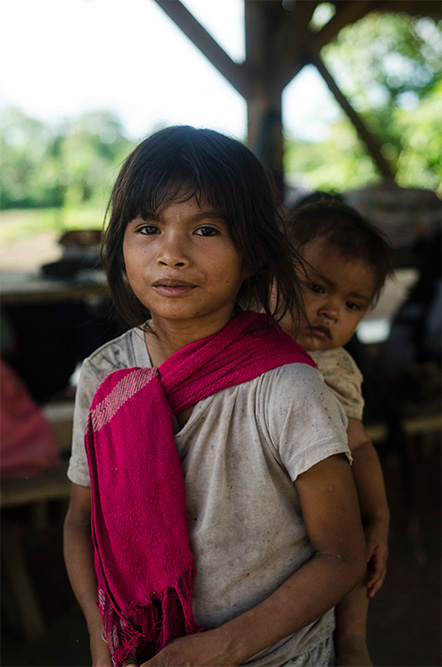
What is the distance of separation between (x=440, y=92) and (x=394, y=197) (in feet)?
23.9

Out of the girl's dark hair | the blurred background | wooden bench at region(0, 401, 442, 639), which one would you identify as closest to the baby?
the girl's dark hair

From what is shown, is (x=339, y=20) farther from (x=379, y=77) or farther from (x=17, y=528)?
(x=379, y=77)

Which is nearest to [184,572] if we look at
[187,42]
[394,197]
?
[394,197]

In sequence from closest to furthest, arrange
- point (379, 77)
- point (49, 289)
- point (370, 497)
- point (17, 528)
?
point (370, 497)
point (17, 528)
point (49, 289)
point (379, 77)

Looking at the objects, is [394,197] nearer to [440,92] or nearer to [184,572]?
[184,572]

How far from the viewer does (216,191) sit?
0.88 meters

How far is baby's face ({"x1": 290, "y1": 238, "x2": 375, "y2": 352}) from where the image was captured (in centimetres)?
109

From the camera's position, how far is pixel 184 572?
883 mm

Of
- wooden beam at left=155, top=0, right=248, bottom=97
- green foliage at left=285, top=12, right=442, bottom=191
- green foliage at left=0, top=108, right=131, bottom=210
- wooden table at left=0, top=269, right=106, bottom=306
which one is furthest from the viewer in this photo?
green foliage at left=0, top=108, right=131, bottom=210

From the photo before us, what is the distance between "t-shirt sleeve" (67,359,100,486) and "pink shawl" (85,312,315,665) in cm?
9

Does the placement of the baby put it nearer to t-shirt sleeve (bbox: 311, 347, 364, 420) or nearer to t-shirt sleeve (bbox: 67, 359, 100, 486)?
t-shirt sleeve (bbox: 311, 347, 364, 420)

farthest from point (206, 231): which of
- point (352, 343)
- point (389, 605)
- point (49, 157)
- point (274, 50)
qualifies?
point (49, 157)

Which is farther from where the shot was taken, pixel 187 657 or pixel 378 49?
pixel 378 49

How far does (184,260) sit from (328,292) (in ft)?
1.12
